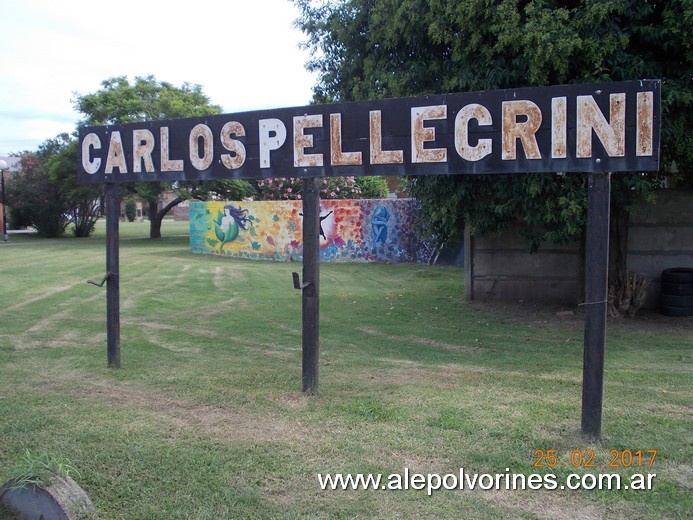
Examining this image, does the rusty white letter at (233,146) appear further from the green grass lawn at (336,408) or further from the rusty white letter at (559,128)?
the rusty white letter at (559,128)

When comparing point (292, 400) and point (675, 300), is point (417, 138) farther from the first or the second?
point (675, 300)

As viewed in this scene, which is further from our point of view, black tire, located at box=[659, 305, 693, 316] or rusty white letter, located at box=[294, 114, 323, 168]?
black tire, located at box=[659, 305, 693, 316]

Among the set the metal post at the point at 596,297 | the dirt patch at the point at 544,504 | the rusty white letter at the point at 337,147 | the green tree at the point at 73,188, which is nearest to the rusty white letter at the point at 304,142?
the rusty white letter at the point at 337,147

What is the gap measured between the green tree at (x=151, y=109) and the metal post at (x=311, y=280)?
2509 cm

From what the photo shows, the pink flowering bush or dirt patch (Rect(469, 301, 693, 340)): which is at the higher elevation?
the pink flowering bush

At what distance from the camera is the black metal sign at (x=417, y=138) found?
4801 millimetres

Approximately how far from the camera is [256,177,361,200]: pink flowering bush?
26969 millimetres

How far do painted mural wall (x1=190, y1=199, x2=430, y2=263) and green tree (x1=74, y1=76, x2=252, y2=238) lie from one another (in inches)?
270

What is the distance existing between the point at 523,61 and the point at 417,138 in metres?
4.11

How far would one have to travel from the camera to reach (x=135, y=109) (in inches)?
1287

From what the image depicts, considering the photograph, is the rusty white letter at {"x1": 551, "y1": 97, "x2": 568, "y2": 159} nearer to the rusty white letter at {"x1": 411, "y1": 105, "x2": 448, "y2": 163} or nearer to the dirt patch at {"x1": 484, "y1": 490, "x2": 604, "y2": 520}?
the rusty white letter at {"x1": 411, "y1": 105, "x2": 448, "y2": 163}

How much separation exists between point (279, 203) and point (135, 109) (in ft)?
45.6
